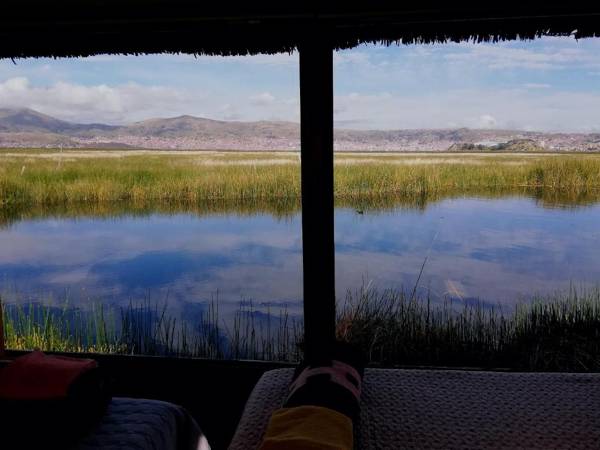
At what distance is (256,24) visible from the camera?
2.69m

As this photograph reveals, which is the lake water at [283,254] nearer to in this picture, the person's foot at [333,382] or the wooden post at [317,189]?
the wooden post at [317,189]

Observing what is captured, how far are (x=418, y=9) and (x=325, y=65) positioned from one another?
470mm

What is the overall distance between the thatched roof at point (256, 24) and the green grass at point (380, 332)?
134 cm

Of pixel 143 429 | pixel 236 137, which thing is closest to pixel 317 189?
pixel 236 137

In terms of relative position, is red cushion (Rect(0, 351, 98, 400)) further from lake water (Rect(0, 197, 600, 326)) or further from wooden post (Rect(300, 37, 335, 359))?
lake water (Rect(0, 197, 600, 326))

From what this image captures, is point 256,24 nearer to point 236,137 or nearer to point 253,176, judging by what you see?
point 236,137

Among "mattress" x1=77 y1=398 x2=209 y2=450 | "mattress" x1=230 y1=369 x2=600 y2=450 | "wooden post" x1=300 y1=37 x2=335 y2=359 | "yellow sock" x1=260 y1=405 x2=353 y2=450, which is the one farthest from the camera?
"wooden post" x1=300 y1=37 x2=335 y2=359

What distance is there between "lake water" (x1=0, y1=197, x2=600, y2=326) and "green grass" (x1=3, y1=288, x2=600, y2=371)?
0.07 m

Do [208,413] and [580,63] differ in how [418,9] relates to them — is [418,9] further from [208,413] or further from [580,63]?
[208,413]

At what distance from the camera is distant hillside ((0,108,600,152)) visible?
2.98 meters

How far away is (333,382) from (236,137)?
1.90m

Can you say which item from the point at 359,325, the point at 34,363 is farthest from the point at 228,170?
the point at 34,363

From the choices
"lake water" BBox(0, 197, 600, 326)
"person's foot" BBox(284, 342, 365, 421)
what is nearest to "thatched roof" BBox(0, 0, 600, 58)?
"lake water" BBox(0, 197, 600, 326)

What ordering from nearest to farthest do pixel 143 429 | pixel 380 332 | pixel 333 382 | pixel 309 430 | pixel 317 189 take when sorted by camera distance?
1. pixel 309 430
2. pixel 333 382
3. pixel 143 429
4. pixel 317 189
5. pixel 380 332
